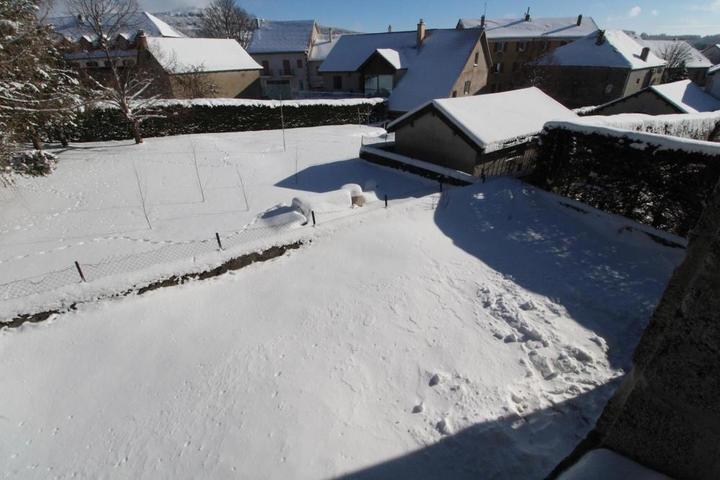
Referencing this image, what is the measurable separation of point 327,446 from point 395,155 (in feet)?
48.2

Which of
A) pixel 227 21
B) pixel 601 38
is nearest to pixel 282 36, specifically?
pixel 227 21

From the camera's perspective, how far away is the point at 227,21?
56469 millimetres

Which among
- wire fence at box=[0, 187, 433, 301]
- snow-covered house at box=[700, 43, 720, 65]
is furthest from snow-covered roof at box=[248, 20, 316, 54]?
snow-covered house at box=[700, 43, 720, 65]

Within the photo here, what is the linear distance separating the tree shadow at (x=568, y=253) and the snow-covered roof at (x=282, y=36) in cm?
4333

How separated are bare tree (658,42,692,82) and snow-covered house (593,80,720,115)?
23.6 meters

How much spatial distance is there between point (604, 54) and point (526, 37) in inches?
664

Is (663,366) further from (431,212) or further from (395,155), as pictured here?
(395,155)

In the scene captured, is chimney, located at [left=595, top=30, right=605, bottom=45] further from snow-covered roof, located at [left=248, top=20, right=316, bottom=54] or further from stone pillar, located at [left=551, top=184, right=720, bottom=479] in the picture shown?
stone pillar, located at [left=551, top=184, right=720, bottom=479]

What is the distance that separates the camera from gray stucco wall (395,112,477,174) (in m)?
15.7

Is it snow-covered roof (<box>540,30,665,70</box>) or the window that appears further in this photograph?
snow-covered roof (<box>540,30,665,70</box>)

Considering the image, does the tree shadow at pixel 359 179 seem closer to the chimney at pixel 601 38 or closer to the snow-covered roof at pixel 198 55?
the snow-covered roof at pixel 198 55

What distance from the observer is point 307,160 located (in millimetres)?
19719

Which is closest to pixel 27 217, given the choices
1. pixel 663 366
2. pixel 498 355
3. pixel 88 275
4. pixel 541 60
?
pixel 88 275

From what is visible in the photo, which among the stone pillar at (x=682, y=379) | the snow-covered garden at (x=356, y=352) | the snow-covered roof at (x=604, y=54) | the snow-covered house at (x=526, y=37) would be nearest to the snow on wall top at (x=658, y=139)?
the snow-covered garden at (x=356, y=352)
